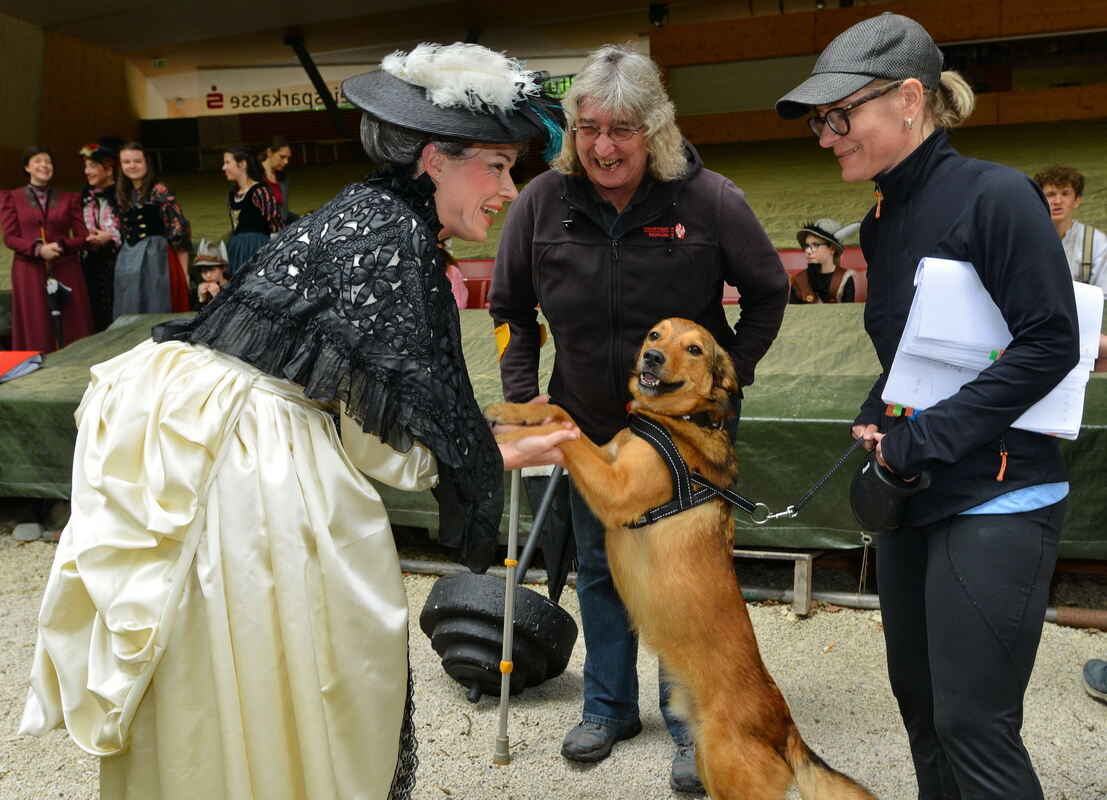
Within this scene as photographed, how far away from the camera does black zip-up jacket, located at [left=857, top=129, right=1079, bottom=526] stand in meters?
1.93

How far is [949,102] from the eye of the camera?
7.49 feet

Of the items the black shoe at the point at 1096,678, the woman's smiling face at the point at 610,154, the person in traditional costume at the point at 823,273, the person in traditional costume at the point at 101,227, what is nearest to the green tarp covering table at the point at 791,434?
the black shoe at the point at 1096,678

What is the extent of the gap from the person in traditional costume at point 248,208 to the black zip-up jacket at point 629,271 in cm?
529

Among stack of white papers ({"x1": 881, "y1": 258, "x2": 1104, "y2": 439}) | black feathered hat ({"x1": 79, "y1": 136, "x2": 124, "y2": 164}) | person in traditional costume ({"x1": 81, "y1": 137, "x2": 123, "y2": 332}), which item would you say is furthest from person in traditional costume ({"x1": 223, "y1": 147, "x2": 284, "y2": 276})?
stack of white papers ({"x1": 881, "y1": 258, "x2": 1104, "y2": 439})

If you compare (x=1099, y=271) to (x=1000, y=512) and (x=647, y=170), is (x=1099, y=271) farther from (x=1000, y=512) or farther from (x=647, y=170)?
(x=1000, y=512)

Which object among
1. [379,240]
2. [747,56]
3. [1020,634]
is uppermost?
[747,56]

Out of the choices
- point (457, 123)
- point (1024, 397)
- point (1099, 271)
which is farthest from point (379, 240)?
point (1099, 271)

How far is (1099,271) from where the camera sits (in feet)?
17.3

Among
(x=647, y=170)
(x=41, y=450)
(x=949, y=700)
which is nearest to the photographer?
(x=949, y=700)

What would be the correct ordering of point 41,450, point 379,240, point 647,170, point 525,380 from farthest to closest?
point 41,450
point 525,380
point 647,170
point 379,240

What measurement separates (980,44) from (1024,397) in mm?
11760

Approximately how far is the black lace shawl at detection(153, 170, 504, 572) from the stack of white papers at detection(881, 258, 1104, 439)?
97 centimetres

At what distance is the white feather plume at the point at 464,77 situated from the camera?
6.72 ft

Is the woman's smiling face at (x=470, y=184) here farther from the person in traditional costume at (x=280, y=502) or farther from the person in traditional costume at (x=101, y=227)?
the person in traditional costume at (x=101, y=227)
